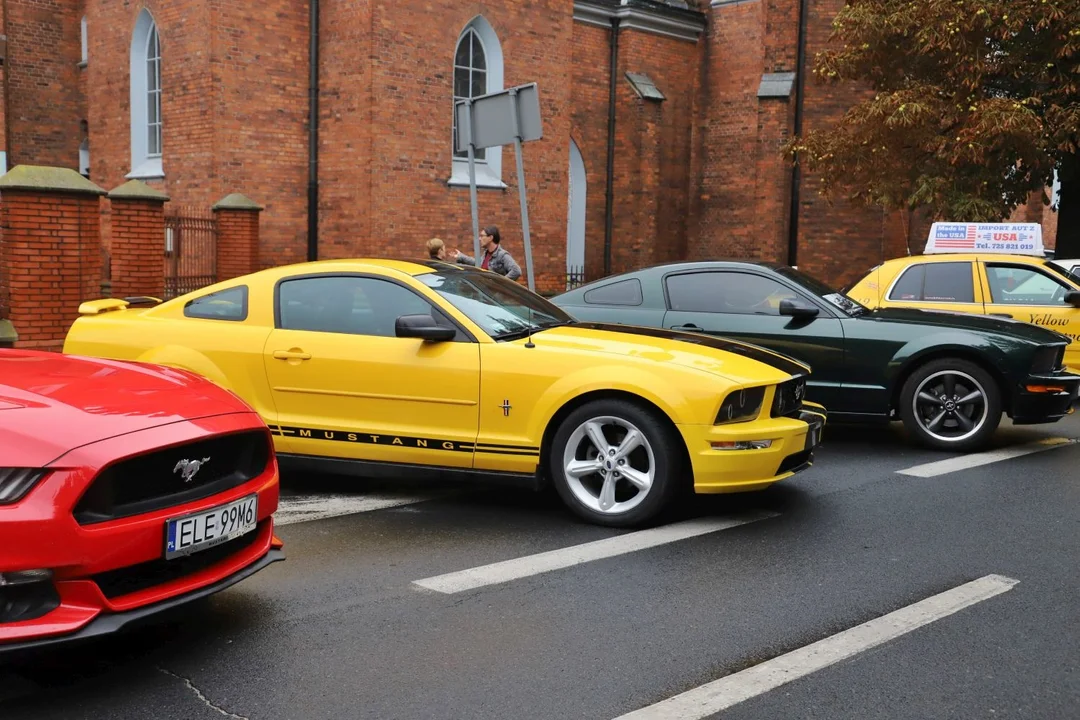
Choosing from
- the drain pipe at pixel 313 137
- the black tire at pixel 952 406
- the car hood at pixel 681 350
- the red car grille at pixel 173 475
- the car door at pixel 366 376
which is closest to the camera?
the red car grille at pixel 173 475

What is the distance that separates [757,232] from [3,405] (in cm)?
2161

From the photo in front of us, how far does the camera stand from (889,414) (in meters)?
8.73

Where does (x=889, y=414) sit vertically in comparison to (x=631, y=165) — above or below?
below

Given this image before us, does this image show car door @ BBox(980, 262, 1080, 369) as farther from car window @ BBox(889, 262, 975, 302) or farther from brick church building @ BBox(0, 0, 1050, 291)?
brick church building @ BBox(0, 0, 1050, 291)

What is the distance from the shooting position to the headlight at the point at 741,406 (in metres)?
5.86

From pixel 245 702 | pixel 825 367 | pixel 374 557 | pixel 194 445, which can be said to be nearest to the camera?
pixel 245 702

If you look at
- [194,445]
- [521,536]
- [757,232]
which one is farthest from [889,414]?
[757,232]

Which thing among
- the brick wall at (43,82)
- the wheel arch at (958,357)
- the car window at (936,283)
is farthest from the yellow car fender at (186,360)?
the brick wall at (43,82)

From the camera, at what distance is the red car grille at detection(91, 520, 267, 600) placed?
3711 mm

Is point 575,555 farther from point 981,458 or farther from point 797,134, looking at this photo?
point 797,134

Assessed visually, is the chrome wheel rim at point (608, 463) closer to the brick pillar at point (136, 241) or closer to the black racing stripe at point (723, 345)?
the black racing stripe at point (723, 345)

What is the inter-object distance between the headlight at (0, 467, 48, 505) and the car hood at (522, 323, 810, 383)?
10.7 ft

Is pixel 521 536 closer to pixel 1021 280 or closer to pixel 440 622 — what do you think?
pixel 440 622

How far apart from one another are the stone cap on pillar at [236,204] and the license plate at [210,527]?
13.0 meters
